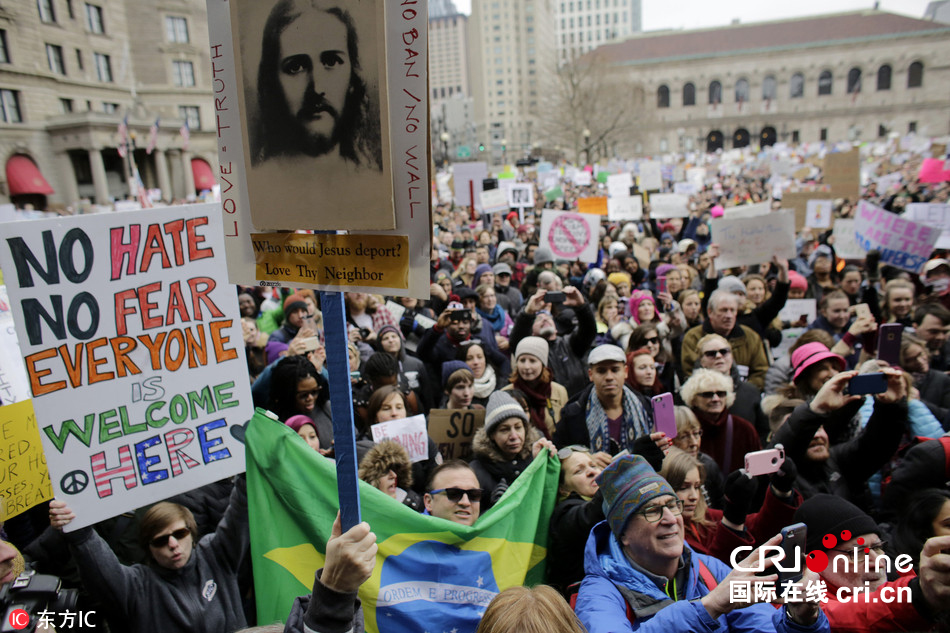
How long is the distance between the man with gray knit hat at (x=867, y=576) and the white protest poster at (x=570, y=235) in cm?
663

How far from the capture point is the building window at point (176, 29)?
4381cm

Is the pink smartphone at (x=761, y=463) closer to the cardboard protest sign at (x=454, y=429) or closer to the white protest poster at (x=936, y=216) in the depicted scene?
the cardboard protest sign at (x=454, y=429)

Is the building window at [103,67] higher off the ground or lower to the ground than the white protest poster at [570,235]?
higher

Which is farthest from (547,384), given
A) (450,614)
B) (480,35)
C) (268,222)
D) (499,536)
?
(480,35)

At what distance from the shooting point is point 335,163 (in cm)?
155

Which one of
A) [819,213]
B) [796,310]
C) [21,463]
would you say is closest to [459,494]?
[21,463]

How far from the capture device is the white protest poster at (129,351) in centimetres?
253

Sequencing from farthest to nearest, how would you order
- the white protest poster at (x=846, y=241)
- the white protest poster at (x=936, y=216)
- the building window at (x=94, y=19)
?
the building window at (x=94, y=19), the white protest poster at (x=936, y=216), the white protest poster at (x=846, y=241)

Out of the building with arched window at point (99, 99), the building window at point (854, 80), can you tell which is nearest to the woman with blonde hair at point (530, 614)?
the building with arched window at point (99, 99)

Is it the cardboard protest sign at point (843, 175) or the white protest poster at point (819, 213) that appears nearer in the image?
the white protest poster at point (819, 213)

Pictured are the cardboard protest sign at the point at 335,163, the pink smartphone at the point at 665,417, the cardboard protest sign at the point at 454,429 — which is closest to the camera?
the cardboard protest sign at the point at 335,163

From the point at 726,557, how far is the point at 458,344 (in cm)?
310

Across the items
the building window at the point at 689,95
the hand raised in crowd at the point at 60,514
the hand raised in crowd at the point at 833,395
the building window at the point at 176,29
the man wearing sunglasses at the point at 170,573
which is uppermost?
the building window at the point at 176,29

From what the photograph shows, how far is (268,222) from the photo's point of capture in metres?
1.68
